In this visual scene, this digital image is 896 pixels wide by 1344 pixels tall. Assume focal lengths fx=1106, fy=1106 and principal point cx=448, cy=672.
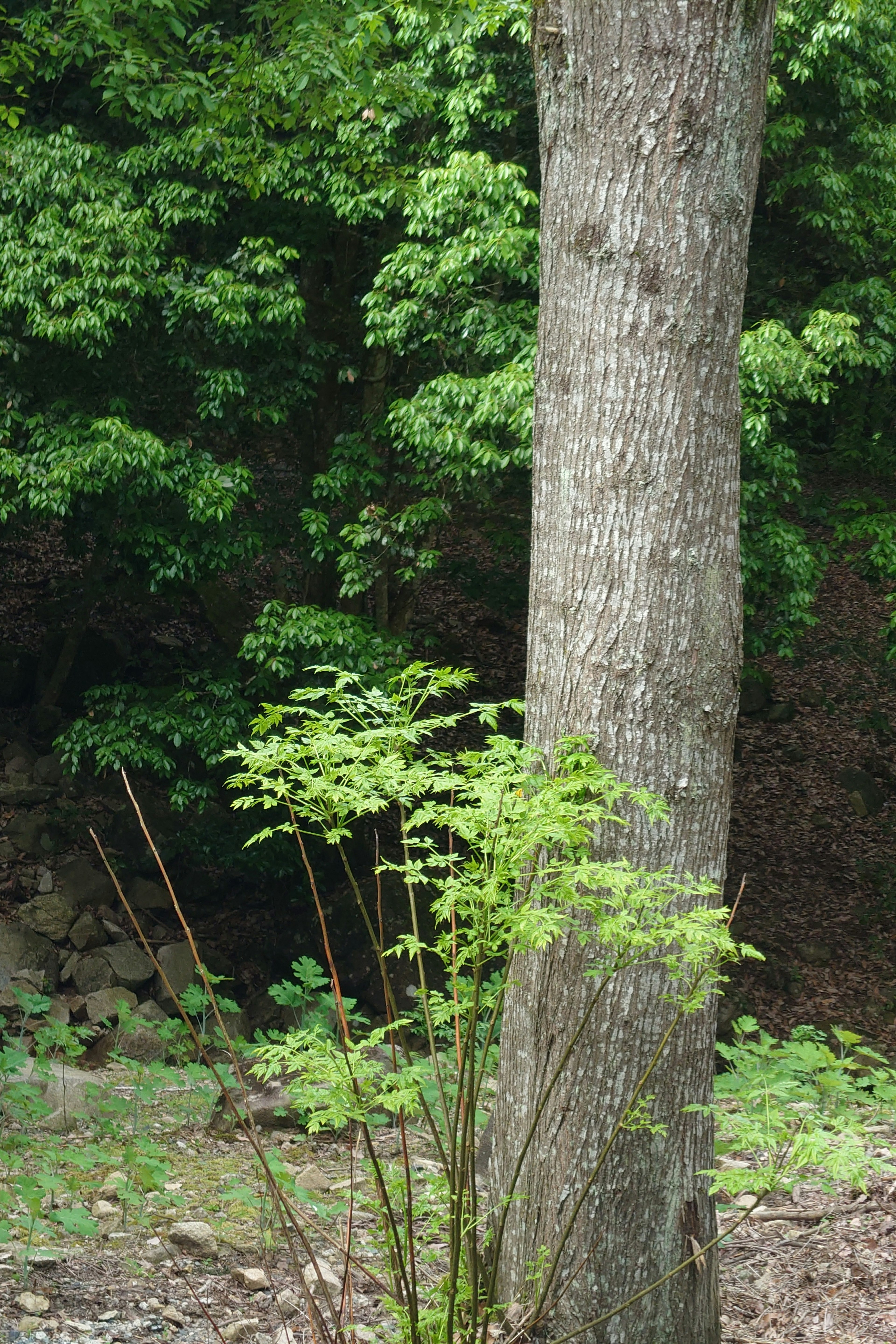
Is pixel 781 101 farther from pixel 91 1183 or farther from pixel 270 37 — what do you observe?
pixel 91 1183

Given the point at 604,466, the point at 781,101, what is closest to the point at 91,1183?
the point at 604,466

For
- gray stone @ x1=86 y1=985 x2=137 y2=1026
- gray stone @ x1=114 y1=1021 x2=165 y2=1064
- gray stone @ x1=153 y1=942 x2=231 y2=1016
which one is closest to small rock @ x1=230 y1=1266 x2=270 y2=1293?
gray stone @ x1=114 y1=1021 x2=165 y2=1064

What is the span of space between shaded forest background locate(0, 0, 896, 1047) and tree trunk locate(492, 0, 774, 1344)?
3.22 m

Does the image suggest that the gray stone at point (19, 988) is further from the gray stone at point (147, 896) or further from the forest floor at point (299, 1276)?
the forest floor at point (299, 1276)

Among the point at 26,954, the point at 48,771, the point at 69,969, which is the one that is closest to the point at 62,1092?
the point at 26,954

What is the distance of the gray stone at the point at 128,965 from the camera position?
8.36 meters

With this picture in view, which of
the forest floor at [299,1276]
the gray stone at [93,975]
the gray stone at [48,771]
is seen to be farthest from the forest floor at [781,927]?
the gray stone at [93,975]

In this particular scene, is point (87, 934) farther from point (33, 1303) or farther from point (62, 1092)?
point (33, 1303)

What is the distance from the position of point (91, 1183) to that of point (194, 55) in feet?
24.2

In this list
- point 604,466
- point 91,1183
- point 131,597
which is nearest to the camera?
point 604,466

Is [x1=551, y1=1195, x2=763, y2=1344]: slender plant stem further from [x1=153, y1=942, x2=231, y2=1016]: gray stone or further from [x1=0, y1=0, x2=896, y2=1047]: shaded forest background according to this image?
[x1=153, y1=942, x2=231, y2=1016]: gray stone

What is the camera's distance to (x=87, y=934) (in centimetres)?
871

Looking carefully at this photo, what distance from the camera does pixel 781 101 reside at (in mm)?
7789

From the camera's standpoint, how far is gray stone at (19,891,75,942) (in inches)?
340
